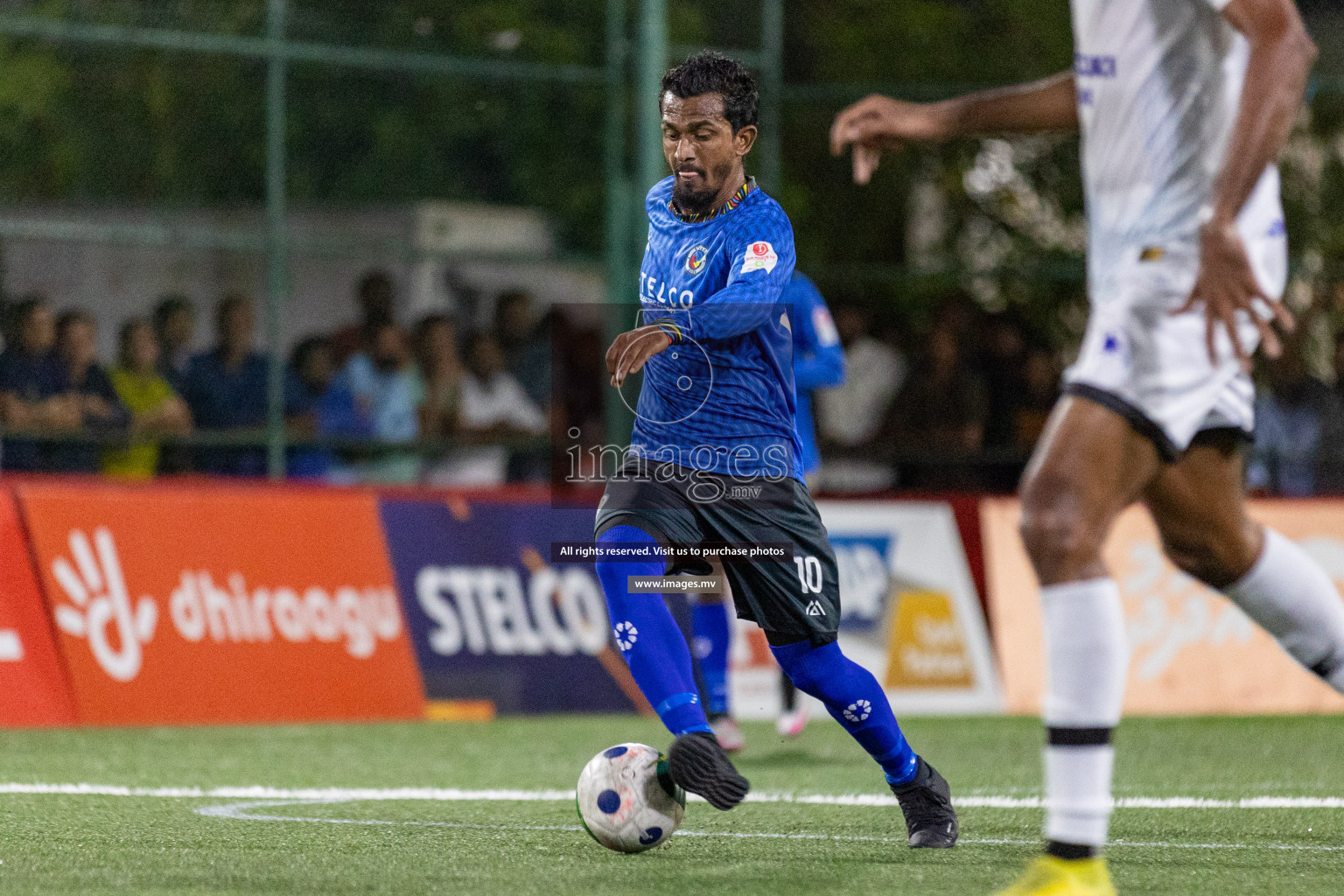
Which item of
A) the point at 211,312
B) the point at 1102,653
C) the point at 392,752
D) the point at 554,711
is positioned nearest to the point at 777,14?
the point at 211,312

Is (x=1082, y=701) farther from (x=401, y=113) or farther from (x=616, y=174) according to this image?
(x=616, y=174)

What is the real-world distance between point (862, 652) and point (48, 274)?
5321 mm

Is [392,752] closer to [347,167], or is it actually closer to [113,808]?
[113,808]

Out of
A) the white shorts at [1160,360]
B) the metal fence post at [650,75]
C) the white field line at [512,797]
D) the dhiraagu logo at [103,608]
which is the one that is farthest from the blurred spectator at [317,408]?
the white shorts at [1160,360]

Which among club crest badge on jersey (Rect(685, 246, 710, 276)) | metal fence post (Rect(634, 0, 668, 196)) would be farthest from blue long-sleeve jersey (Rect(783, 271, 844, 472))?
metal fence post (Rect(634, 0, 668, 196))

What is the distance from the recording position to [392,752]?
8.46m

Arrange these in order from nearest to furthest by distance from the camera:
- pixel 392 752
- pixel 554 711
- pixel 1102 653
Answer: pixel 1102 653, pixel 392 752, pixel 554 711

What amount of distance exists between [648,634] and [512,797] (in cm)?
170

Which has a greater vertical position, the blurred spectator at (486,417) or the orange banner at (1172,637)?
the blurred spectator at (486,417)

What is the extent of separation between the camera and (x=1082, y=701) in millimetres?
3945

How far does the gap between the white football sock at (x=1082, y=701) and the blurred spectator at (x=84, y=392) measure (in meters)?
Answer: 8.38

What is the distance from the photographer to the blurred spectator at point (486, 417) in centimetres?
1259

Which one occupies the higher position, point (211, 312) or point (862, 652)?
point (211, 312)

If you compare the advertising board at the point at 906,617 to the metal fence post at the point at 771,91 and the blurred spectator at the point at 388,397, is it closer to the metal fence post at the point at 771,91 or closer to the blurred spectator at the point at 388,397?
the blurred spectator at the point at 388,397
